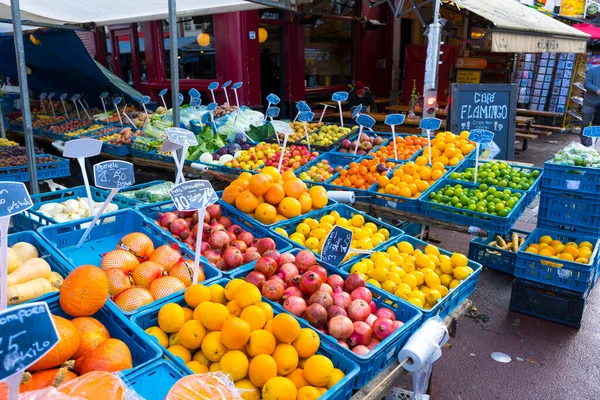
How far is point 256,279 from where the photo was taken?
2.35 meters


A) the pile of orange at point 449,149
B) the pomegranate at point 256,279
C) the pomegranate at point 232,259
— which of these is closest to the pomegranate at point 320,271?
the pomegranate at point 256,279

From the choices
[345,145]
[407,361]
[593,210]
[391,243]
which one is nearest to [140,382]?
[407,361]

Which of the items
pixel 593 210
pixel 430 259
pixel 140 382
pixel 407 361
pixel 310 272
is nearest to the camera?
pixel 140 382

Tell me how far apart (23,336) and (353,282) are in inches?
63.6

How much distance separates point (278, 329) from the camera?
1875 millimetres

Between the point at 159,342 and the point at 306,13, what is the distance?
970 centimetres

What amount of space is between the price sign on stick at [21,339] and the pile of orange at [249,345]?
0.78 meters

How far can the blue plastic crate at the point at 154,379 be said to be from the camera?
63.0 inches

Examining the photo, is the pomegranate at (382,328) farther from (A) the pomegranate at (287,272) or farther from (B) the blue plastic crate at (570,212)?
(B) the blue plastic crate at (570,212)

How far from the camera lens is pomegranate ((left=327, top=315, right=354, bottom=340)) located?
207cm

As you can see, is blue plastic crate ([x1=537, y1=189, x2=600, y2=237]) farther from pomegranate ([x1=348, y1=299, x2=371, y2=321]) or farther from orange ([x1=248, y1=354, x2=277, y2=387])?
orange ([x1=248, y1=354, x2=277, y2=387])

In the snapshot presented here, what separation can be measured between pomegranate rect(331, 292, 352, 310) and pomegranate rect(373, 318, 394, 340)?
0.17m

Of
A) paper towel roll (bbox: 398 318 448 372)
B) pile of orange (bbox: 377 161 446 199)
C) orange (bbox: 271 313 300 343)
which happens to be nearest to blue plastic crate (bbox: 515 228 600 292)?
pile of orange (bbox: 377 161 446 199)

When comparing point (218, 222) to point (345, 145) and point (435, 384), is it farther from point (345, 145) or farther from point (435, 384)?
point (345, 145)
